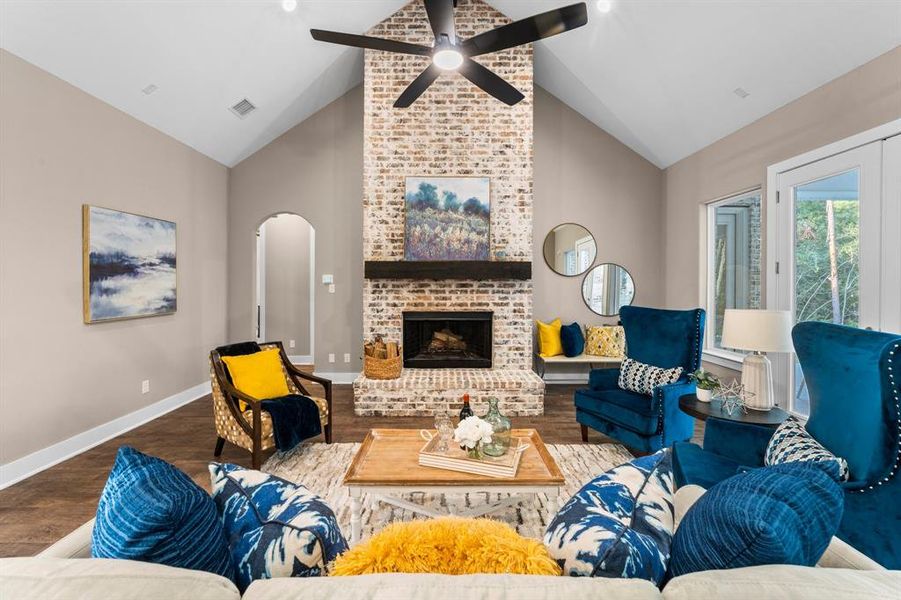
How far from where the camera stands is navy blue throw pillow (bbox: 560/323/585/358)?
5.25 m

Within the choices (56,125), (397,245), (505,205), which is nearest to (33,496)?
(56,125)

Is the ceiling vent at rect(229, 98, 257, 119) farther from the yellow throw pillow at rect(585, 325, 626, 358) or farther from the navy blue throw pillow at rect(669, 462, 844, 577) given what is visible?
the navy blue throw pillow at rect(669, 462, 844, 577)

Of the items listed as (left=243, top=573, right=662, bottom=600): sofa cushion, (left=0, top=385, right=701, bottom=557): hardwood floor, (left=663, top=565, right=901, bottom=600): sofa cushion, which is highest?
(left=663, top=565, right=901, bottom=600): sofa cushion

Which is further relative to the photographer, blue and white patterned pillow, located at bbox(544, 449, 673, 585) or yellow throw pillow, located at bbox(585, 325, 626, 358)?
yellow throw pillow, located at bbox(585, 325, 626, 358)

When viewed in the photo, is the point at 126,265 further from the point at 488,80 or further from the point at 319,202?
the point at 488,80

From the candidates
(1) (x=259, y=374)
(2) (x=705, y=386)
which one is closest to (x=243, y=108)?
(1) (x=259, y=374)

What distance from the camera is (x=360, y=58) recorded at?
5047 mm

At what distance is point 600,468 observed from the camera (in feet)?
10.00

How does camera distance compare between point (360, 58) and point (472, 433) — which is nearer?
point (472, 433)

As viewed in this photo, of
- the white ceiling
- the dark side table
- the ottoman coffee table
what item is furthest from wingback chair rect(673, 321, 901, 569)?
the white ceiling

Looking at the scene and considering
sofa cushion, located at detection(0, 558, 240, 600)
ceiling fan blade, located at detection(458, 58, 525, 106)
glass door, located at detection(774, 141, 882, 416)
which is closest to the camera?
sofa cushion, located at detection(0, 558, 240, 600)

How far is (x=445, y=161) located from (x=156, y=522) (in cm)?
443

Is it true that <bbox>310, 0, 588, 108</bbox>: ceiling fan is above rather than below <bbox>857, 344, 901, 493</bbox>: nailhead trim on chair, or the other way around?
above

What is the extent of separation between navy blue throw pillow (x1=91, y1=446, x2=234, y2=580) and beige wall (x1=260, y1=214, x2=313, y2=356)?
6.36 meters
